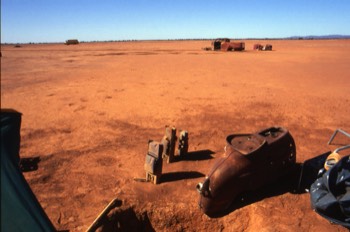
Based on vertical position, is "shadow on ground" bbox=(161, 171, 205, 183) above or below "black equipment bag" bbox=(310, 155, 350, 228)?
below

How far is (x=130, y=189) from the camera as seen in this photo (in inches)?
218

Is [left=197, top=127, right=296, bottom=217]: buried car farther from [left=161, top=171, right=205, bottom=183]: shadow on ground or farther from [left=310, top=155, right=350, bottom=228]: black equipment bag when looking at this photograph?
[left=161, top=171, right=205, bottom=183]: shadow on ground

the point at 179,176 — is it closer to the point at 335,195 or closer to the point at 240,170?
the point at 240,170

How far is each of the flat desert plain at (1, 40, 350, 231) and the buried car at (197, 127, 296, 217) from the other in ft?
0.95

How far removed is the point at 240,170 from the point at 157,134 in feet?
12.7

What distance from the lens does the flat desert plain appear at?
4965mm

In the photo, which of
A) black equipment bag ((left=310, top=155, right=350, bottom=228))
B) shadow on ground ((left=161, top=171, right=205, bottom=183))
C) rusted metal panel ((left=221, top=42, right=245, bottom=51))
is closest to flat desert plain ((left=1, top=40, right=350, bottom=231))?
shadow on ground ((left=161, top=171, right=205, bottom=183))

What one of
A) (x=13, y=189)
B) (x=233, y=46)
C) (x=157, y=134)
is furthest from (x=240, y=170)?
(x=233, y=46)

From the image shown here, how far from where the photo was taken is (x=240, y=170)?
4.77 m

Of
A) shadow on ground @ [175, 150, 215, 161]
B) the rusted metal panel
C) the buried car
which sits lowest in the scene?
shadow on ground @ [175, 150, 215, 161]

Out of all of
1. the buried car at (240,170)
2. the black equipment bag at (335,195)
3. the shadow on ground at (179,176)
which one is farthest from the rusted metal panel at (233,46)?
the black equipment bag at (335,195)

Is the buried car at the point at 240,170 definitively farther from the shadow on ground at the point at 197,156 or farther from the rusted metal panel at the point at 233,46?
the rusted metal panel at the point at 233,46

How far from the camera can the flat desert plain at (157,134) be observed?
16.3 ft

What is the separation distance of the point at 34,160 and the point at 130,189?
6.44 ft
